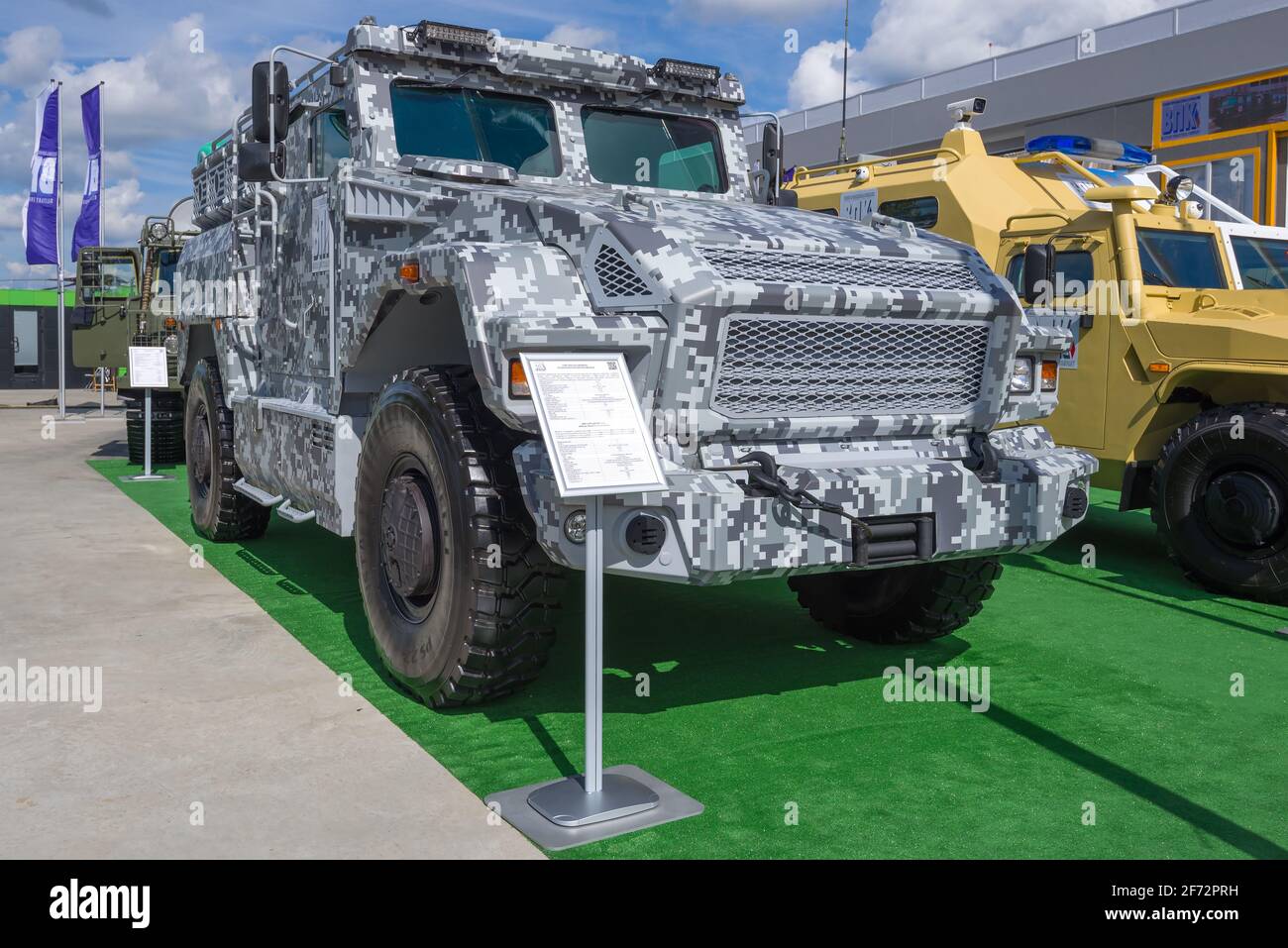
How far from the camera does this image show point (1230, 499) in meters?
6.57

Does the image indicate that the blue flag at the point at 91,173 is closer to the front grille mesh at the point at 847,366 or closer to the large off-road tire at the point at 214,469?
the large off-road tire at the point at 214,469

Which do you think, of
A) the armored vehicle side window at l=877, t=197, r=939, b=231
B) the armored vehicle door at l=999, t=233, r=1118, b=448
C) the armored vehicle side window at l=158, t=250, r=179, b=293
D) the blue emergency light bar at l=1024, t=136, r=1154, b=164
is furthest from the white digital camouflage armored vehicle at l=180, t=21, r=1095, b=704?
the armored vehicle side window at l=158, t=250, r=179, b=293

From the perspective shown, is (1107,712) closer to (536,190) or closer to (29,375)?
(536,190)

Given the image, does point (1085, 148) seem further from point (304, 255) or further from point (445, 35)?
point (304, 255)

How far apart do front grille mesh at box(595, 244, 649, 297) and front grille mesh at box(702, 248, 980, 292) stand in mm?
235

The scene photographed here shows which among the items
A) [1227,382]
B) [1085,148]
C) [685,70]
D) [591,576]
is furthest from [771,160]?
[1085,148]

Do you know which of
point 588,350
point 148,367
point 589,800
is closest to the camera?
point 589,800

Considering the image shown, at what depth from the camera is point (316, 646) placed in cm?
540

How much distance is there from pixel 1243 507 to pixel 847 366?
Answer: 11.4ft

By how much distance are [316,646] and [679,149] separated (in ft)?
9.30

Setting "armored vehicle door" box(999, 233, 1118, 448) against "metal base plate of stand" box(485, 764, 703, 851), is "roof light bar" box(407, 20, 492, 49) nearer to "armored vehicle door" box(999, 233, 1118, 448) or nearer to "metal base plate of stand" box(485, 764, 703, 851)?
"metal base plate of stand" box(485, 764, 703, 851)

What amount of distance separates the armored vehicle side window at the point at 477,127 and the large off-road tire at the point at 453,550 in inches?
48.6

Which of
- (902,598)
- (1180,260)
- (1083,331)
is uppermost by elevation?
(1180,260)

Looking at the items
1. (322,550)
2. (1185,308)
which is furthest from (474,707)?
(1185,308)
